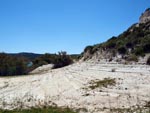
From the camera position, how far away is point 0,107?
12406 mm

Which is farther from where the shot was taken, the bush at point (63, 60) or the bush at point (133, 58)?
the bush at point (63, 60)

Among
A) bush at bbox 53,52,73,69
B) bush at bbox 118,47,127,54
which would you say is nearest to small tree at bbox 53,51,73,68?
bush at bbox 53,52,73,69

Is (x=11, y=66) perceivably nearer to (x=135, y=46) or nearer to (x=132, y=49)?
(x=132, y=49)

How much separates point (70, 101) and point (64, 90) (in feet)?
11.1

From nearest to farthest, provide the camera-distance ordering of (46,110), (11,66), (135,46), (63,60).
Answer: (46,110), (135,46), (11,66), (63,60)

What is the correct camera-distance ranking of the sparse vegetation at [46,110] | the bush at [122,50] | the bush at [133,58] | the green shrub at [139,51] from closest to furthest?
1. the sparse vegetation at [46,110]
2. the bush at [133,58]
3. the green shrub at [139,51]
4. the bush at [122,50]

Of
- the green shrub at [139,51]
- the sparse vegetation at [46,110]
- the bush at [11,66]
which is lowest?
the sparse vegetation at [46,110]

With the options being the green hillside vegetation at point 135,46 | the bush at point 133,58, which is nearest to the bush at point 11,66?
the green hillside vegetation at point 135,46

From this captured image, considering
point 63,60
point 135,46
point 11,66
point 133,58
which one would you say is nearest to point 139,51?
point 133,58

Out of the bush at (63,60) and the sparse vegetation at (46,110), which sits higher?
the bush at (63,60)

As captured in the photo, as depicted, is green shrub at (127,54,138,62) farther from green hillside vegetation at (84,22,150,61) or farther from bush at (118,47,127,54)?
bush at (118,47,127,54)

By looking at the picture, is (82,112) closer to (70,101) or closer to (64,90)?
(70,101)

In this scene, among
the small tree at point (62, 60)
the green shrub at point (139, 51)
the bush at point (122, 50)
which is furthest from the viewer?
the small tree at point (62, 60)

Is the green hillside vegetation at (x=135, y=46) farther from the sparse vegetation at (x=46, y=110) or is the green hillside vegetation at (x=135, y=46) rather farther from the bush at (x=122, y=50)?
the sparse vegetation at (x=46, y=110)
